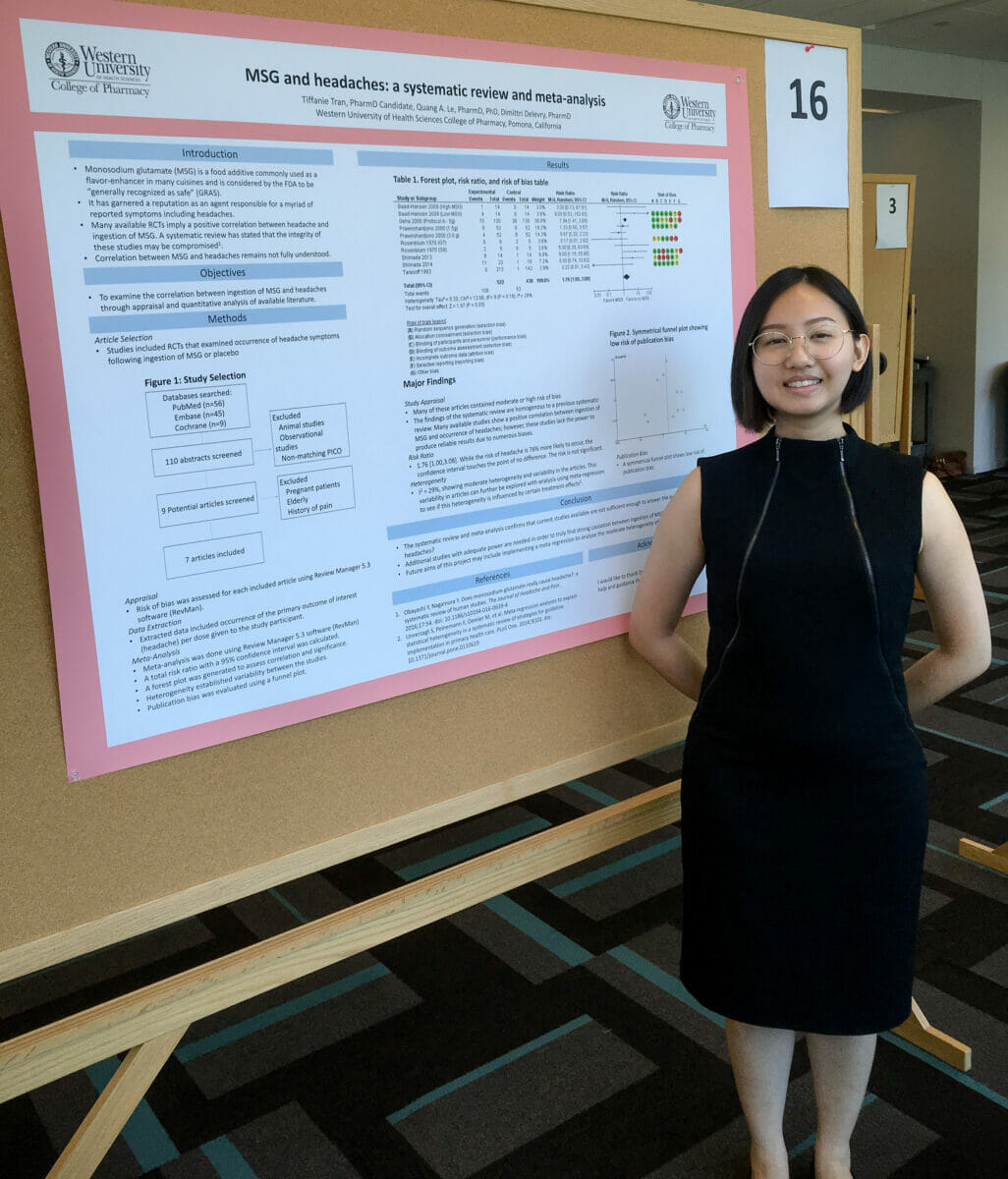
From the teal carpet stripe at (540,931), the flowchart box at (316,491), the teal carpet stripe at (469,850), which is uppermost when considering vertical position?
the flowchart box at (316,491)

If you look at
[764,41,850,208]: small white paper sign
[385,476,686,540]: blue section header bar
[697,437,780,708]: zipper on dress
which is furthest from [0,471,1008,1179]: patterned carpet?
[764,41,850,208]: small white paper sign

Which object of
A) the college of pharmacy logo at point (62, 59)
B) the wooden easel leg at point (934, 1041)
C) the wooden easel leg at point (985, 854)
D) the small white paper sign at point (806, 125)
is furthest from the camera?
the wooden easel leg at point (985, 854)

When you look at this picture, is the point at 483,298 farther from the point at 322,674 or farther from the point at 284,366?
the point at 322,674

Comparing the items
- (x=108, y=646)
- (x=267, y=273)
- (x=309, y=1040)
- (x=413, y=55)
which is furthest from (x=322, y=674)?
(x=309, y=1040)

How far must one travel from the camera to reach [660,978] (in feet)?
6.86

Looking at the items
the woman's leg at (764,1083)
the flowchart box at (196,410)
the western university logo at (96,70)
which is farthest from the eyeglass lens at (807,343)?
the woman's leg at (764,1083)

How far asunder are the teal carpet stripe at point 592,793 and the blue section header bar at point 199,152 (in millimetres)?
2088

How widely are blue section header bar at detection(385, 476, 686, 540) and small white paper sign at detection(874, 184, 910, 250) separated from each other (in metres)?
3.07

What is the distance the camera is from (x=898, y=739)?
132 cm

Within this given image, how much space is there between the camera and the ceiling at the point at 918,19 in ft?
18.0

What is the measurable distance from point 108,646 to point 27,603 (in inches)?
3.5

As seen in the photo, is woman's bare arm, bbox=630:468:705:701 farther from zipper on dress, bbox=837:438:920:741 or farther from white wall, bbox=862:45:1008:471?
white wall, bbox=862:45:1008:471

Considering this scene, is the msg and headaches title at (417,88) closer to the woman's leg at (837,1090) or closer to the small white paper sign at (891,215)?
the woman's leg at (837,1090)

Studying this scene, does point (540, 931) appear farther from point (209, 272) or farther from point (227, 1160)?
point (209, 272)
